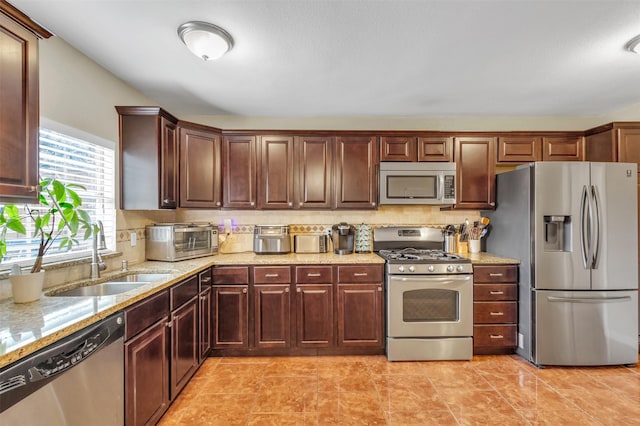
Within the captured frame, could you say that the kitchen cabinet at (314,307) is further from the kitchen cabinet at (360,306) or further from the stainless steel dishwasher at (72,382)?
the stainless steel dishwasher at (72,382)

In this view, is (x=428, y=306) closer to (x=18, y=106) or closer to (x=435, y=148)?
(x=435, y=148)

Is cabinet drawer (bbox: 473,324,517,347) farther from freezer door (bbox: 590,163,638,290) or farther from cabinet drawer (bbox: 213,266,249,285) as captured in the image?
cabinet drawer (bbox: 213,266,249,285)

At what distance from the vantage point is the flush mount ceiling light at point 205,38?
5.88 ft

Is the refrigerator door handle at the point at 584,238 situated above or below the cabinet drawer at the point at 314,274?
above

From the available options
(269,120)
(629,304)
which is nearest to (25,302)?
(269,120)

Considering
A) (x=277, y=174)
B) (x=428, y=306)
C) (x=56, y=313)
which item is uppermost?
(x=277, y=174)

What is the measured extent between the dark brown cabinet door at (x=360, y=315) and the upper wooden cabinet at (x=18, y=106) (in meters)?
2.34

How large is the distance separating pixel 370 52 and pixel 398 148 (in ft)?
4.18

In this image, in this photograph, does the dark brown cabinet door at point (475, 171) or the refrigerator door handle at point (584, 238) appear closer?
the refrigerator door handle at point (584, 238)

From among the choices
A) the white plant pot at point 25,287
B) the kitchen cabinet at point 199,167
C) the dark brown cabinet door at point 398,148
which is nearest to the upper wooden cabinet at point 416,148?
the dark brown cabinet door at point 398,148

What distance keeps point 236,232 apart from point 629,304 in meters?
3.92

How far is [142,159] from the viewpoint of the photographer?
2551mm

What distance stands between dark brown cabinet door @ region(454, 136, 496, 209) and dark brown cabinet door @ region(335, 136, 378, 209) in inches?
37.0

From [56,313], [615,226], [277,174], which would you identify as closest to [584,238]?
[615,226]
